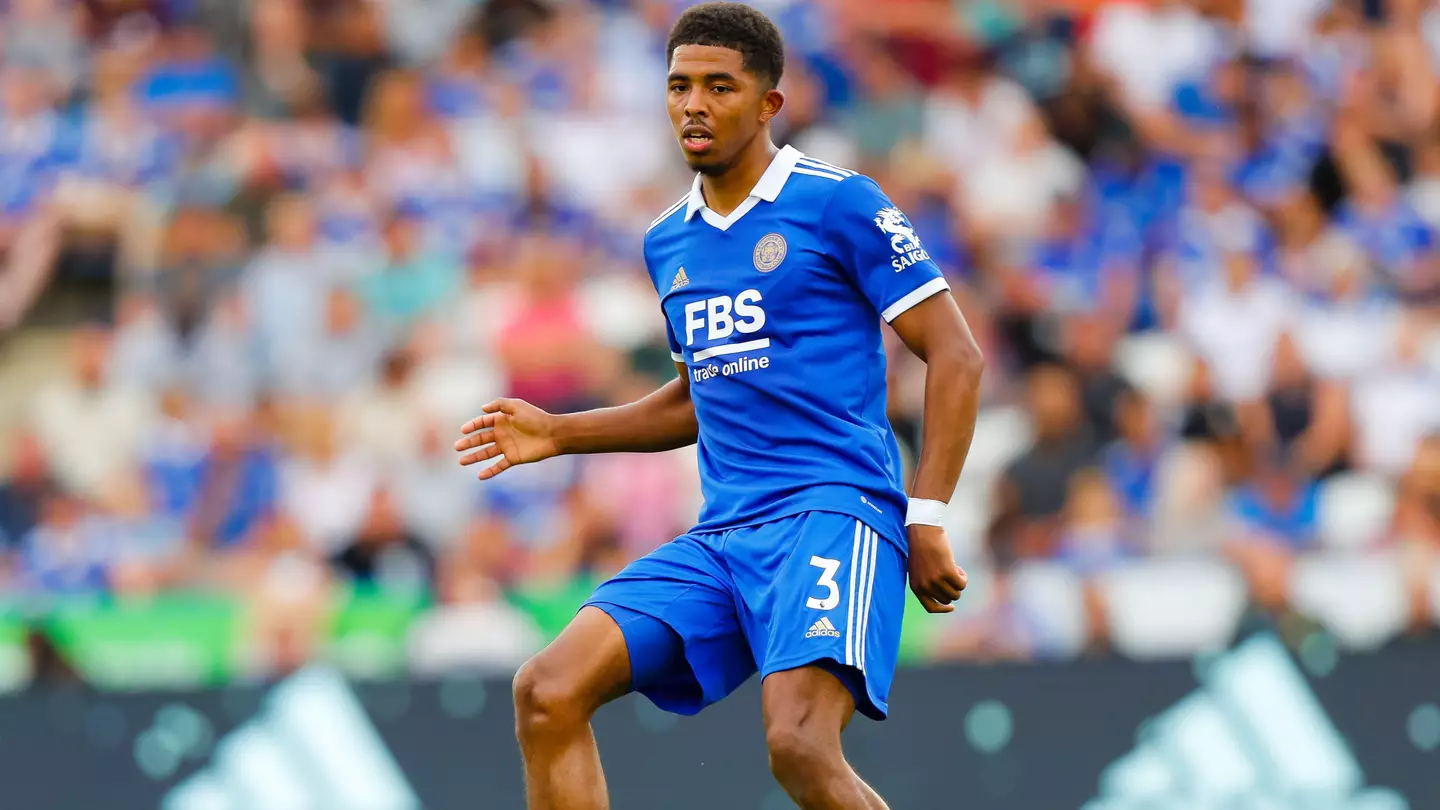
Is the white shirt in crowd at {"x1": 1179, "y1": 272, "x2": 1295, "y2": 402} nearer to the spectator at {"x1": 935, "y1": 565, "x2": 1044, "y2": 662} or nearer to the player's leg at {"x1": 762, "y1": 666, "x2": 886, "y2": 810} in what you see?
the spectator at {"x1": 935, "y1": 565, "x2": 1044, "y2": 662}

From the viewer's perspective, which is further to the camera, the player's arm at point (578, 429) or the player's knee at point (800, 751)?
the player's arm at point (578, 429)

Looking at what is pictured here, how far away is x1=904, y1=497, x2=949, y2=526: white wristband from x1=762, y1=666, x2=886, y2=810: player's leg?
0.46 metres

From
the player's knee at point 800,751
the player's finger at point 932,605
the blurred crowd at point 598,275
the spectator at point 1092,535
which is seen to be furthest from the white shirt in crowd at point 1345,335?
the player's knee at point 800,751

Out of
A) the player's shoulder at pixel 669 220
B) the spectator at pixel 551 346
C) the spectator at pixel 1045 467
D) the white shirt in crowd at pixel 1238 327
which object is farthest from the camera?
the white shirt in crowd at pixel 1238 327

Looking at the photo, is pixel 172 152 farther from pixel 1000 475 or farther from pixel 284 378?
pixel 1000 475

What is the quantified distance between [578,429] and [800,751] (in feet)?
4.42

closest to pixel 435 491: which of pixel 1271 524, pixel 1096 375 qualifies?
pixel 1096 375

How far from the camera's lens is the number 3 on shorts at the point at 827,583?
16.6 ft

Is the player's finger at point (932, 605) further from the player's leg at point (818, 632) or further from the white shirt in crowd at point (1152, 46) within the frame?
the white shirt in crowd at point (1152, 46)

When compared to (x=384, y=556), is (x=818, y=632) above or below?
above

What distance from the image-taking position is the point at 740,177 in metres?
5.42

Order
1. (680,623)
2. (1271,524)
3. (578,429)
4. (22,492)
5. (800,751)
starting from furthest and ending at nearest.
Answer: (22,492) < (1271,524) < (578,429) < (680,623) < (800,751)

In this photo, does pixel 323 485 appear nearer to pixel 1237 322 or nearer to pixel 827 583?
pixel 1237 322

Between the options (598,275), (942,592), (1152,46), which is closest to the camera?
(942,592)
